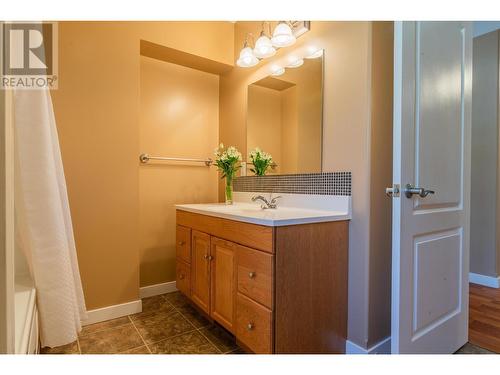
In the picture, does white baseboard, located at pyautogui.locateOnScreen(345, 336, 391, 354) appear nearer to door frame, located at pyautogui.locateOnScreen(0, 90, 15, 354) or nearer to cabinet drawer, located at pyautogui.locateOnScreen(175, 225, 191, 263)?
cabinet drawer, located at pyautogui.locateOnScreen(175, 225, 191, 263)

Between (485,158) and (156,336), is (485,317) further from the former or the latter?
(156,336)

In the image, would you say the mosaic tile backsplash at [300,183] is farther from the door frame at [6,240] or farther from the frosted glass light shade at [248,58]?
the door frame at [6,240]

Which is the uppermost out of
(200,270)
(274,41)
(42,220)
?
(274,41)

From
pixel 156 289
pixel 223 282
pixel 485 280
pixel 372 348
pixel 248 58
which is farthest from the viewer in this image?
pixel 485 280

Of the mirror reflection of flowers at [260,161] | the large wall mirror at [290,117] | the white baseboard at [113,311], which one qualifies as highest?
the large wall mirror at [290,117]

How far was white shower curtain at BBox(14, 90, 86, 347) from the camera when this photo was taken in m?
1.00

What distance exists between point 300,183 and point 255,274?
721 millimetres

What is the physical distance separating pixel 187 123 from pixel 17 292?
1.72 metres

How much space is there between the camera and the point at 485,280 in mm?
2467

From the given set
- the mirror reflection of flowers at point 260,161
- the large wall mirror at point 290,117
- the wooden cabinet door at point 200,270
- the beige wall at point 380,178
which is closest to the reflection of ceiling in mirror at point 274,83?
the large wall mirror at point 290,117

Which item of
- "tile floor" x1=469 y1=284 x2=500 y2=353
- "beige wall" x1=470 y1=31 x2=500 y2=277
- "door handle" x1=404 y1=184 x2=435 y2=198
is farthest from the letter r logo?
"beige wall" x1=470 y1=31 x2=500 y2=277

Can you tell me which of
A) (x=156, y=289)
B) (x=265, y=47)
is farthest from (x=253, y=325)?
(x=265, y=47)

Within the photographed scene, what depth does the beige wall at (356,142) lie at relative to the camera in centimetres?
136

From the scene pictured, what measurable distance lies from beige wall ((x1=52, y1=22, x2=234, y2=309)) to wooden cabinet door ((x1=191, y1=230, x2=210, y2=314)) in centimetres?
47
